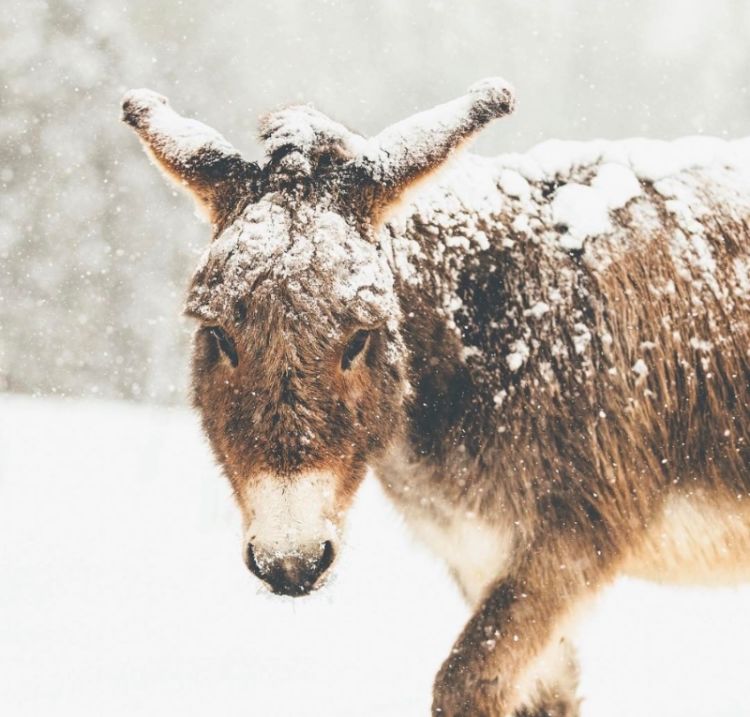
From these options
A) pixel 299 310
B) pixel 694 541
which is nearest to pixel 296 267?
pixel 299 310

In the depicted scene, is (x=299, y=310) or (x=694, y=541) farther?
(x=694, y=541)

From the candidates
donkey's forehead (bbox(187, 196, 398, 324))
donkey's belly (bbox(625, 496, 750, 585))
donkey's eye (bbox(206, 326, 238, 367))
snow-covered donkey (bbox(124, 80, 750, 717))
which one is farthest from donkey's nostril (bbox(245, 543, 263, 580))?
donkey's belly (bbox(625, 496, 750, 585))

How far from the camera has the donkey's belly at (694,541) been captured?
3488 mm

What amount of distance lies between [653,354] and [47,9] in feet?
45.2

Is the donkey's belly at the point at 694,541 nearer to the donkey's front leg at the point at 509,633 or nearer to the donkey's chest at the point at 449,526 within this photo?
the donkey's front leg at the point at 509,633

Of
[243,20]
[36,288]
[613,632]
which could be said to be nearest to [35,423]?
[36,288]

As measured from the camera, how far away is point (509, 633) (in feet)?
10.3

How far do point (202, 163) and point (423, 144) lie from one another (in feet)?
2.64

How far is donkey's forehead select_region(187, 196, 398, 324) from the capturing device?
107 inches

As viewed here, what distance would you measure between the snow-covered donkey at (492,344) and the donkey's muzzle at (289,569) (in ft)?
0.39

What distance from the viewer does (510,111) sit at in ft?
10.2

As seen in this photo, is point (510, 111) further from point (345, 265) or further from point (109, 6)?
point (109, 6)

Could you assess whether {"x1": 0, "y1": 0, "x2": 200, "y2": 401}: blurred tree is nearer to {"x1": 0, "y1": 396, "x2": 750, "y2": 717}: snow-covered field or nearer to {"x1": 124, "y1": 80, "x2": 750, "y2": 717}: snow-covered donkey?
{"x1": 0, "y1": 396, "x2": 750, "y2": 717}: snow-covered field

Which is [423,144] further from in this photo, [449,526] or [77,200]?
[77,200]
